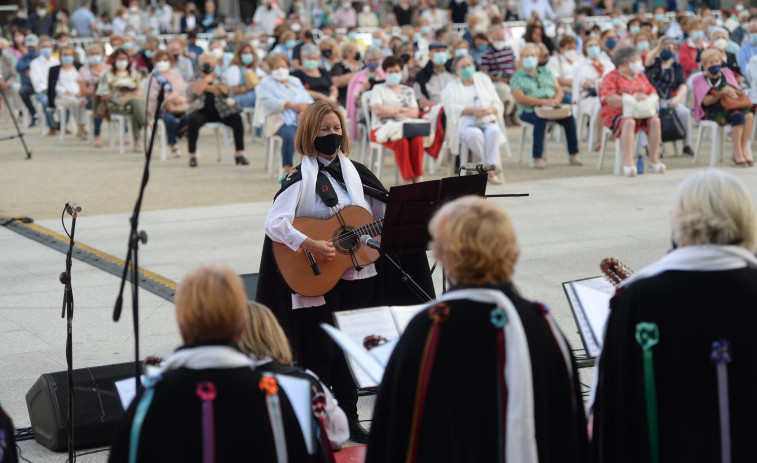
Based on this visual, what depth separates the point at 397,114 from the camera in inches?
516

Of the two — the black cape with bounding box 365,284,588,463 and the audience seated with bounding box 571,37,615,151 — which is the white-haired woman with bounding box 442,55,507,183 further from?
the black cape with bounding box 365,284,588,463

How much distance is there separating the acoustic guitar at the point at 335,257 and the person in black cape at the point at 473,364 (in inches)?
86.9

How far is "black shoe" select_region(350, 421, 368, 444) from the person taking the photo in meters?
5.26

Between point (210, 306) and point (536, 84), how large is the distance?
12.6m

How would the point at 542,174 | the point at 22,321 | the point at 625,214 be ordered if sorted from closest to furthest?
the point at 22,321 → the point at 625,214 → the point at 542,174

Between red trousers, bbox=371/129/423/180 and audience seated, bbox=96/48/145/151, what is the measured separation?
545 centimetres

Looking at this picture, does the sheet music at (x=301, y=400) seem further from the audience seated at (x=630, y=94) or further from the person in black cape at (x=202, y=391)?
the audience seated at (x=630, y=94)

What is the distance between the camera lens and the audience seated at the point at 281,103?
14.1 meters

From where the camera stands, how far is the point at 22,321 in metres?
7.54

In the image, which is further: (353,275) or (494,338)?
(353,275)

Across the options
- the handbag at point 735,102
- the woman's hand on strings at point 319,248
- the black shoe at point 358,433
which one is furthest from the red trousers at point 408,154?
the black shoe at point 358,433

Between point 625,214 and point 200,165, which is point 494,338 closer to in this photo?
point 625,214

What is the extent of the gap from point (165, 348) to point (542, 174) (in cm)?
849

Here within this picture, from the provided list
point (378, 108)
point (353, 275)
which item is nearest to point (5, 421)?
point (353, 275)
